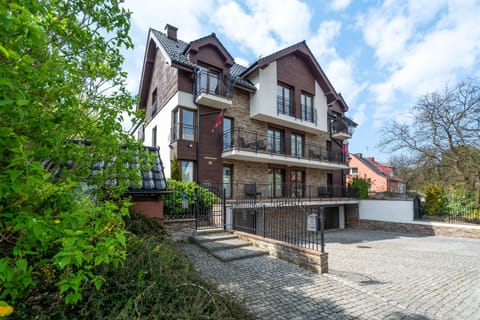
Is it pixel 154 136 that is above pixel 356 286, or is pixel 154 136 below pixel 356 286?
above

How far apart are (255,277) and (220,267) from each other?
108cm

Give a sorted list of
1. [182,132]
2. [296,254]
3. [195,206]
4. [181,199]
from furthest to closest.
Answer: [182,132] < [181,199] < [195,206] < [296,254]

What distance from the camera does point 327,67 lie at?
18.9m

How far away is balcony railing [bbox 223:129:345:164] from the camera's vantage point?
14016mm

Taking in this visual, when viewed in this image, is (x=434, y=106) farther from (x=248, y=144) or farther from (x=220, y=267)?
(x=220, y=267)

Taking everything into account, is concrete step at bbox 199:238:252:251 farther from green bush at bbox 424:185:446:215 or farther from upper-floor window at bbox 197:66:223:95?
green bush at bbox 424:185:446:215

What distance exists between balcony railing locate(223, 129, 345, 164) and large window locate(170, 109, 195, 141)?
2141 mm

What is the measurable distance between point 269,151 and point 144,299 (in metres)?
12.7

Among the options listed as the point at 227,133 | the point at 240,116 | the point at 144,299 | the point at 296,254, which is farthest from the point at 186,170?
the point at 144,299

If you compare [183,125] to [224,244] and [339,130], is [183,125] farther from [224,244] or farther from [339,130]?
[339,130]

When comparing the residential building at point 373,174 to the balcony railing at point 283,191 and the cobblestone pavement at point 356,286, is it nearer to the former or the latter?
the balcony railing at point 283,191

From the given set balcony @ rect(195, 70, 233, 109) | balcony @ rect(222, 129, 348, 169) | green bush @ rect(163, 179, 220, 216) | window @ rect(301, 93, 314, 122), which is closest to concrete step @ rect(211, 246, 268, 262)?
green bush @ rect(163, 179, 220, 216)

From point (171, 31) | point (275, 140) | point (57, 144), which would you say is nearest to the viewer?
point (57, 144)

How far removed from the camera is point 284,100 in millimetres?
16484
